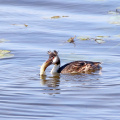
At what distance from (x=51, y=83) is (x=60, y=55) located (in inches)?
112

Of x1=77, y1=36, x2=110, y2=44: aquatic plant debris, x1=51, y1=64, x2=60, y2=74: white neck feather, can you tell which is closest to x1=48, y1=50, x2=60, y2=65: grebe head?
x1=51, y1=64, x2=60, y2=74: white neck feather

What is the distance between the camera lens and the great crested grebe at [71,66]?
1268 cm

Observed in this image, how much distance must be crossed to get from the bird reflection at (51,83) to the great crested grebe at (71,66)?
393 mm

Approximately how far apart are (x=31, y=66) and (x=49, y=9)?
7463mm

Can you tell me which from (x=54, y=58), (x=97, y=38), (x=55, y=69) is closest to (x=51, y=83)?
(x=55, y=69)

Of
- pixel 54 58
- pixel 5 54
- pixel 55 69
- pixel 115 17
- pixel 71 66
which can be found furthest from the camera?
pixel 115 17

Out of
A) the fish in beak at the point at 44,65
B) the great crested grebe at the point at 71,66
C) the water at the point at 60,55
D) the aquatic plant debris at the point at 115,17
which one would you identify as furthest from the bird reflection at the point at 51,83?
the aquatic plant debris at the point at 115,17

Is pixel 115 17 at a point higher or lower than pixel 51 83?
higher

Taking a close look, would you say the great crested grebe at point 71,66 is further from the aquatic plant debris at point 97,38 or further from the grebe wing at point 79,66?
the aquatic plant debris at point 97,38

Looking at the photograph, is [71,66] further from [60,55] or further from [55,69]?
[60,55]

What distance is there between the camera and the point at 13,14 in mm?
19562

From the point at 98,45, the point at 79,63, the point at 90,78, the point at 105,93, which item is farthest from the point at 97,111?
the point at 98,45

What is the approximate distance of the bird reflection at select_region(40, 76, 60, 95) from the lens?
1059cm

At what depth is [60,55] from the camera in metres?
14.3
